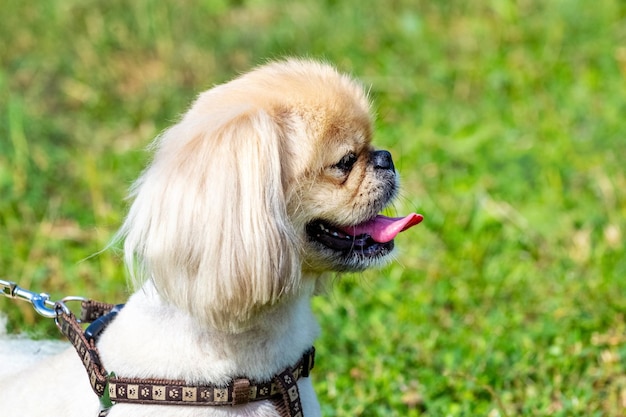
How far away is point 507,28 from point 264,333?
16.0 ft

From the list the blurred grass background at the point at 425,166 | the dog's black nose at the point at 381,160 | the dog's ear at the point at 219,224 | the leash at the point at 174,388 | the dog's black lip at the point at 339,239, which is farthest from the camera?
the blurred grass background at the point at 425,166

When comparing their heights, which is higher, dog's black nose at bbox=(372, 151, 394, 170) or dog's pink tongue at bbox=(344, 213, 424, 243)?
dog's black nose at bbox=(372, 151, 394, 170)

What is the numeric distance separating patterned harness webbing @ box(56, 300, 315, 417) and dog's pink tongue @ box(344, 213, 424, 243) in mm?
363

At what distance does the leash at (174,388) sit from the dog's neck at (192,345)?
3cm

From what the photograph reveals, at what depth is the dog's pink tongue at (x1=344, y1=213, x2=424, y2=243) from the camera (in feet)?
8.44

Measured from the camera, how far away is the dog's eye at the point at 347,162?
2.50 metres

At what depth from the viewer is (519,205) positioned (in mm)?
4965

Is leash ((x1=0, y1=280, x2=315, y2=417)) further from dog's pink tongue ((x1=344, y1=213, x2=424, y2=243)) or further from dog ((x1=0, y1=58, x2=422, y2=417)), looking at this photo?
dog's pink tongue ((x1=344, y1=213, x2=424, y2=243))

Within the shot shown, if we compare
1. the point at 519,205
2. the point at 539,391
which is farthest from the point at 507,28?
the point at 539,391

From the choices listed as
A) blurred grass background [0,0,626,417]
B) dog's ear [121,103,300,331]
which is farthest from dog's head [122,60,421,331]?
blurred grass background [0,0,626,417]

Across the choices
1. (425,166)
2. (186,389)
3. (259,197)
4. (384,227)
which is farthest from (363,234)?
(425,166)

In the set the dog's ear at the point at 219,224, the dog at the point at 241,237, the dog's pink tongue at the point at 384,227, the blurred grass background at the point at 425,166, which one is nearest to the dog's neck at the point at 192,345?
the dog at the point at 241,237

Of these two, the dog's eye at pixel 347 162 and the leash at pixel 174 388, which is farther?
the dog's eye at pixel 347 162

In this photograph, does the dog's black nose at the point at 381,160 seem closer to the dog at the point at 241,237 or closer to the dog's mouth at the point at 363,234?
the dog at the point at 241,237
